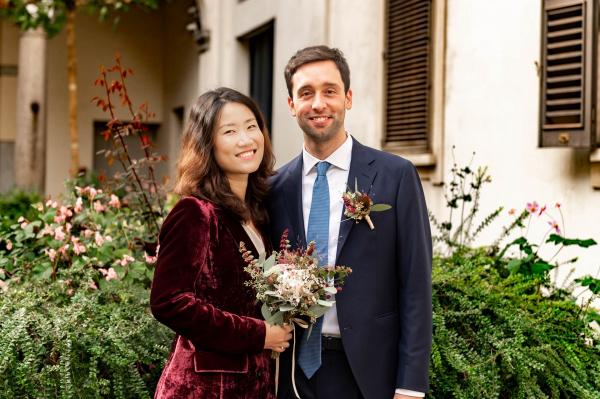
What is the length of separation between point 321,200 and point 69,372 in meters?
1.38

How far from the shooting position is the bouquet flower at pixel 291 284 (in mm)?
2740

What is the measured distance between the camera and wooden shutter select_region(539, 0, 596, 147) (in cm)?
510

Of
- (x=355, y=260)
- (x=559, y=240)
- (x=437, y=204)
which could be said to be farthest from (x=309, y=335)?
(x=437, y=204)

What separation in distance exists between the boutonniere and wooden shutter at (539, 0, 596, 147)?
251 cm

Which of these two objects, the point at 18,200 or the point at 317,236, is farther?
the point at 18,200

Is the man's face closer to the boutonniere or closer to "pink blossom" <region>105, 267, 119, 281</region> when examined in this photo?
the boutonniere

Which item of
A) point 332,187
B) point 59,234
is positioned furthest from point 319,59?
point 59,234

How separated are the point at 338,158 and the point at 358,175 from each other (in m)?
0.11

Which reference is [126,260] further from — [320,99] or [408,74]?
[408,74]

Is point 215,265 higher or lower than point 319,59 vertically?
lower

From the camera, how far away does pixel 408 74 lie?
7590mm

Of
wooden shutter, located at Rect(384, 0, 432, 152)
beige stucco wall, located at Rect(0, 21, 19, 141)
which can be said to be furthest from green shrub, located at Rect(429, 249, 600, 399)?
beige stucco wall, located at Rect(0, 21, 19, 141)

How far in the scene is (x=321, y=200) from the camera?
124 inches

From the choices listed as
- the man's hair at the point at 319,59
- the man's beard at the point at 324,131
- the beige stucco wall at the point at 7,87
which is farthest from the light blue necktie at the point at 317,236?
the beige stucco wall at the point at 7,87
